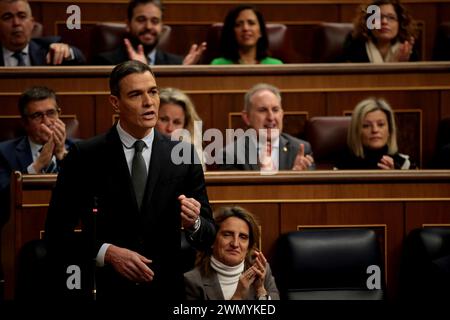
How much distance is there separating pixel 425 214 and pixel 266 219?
27 centimetres

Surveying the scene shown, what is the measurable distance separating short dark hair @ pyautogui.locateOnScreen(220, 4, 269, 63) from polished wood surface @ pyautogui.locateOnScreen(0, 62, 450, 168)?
135 mm

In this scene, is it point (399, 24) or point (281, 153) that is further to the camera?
point (399, 24)

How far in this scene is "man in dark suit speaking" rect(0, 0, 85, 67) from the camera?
2.03 metres

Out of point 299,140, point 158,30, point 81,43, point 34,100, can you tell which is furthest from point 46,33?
point 299,140

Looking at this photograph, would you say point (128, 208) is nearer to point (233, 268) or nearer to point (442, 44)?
point (233, 268)

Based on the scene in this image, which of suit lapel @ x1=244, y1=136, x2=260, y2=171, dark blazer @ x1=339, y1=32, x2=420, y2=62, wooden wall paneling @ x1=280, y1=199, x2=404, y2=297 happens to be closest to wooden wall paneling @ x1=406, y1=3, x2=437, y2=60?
dark blazer @ x1=339, y1=32, x2=420, y2=62

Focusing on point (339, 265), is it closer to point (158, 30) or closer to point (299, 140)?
point (299, 140)

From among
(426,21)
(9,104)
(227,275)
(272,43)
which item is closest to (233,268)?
(227,275)

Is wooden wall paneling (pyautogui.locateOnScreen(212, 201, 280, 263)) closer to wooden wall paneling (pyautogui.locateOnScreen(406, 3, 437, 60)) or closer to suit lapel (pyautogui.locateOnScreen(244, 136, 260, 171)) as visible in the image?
suit lapel (pyautogui.locateOnScreen(244, 136, 260, 171))

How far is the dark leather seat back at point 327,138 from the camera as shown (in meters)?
1.94

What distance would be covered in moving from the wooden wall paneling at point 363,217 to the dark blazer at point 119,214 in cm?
34

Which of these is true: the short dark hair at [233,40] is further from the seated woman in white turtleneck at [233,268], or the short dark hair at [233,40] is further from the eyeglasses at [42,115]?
the seated woman in white turtleneck at [233,268]

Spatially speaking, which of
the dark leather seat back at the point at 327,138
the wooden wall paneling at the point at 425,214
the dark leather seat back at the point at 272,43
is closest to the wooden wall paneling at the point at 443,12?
the dark leather seat back at the point at 272,43

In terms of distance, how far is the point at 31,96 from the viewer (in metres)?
1.79
